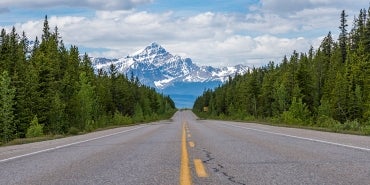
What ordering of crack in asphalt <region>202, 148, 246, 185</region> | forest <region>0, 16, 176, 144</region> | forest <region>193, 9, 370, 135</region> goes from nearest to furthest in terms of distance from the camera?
crack in asphalt <region>202, 148, 246, 185</region>
forest <region>0, 16, 176, 144</region>
forest <region>193, 9, 370, 135</region>

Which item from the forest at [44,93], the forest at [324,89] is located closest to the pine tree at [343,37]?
the forest at [324,89]

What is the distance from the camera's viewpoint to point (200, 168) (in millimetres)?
8219

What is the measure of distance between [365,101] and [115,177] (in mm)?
54661

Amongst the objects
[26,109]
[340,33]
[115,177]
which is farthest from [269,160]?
[340,33]

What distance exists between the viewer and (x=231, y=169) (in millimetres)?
7980

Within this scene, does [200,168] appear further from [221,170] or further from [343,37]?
[343,37]

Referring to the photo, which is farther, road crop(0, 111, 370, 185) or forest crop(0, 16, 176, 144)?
forest crop(0, 16, 176, 144)

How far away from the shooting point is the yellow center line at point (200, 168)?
7.41 meters

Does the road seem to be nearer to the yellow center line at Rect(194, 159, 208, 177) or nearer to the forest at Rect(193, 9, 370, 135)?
the yellow center line at Rect(194, 159, 208, 177)

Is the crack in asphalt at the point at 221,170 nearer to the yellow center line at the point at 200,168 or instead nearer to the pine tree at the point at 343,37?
the yellow center line at the point at 200,168

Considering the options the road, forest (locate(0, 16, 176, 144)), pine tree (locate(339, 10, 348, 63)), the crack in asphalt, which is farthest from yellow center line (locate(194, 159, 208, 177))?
pine tree (locate(339, 10, 348, 63))

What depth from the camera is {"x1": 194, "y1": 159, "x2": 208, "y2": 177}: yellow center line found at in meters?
7.41

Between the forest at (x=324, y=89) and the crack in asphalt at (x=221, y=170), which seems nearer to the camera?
the crack in asphalt at (x=221, y=170)

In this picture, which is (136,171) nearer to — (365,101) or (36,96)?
(36,96)
